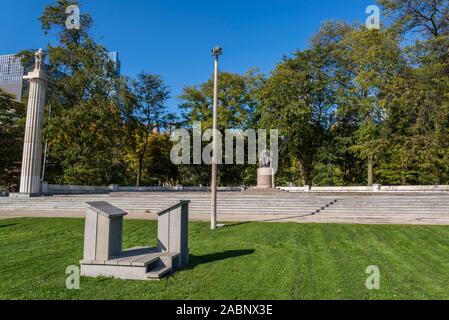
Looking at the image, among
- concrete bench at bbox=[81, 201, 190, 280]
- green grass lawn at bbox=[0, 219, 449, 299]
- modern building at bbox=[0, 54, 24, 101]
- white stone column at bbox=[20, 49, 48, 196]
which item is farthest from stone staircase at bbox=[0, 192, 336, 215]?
modern building at bbox=[0, 54, 24, 101]

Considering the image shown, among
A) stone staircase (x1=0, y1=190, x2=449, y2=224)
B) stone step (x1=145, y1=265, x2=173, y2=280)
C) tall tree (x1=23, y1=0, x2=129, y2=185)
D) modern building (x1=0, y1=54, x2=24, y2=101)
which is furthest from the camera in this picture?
modern building (x1=0, y1=54, x2=24, y2=101)

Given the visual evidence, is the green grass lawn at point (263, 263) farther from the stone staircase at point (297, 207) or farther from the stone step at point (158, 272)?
the stone staircase at point (297, 207)

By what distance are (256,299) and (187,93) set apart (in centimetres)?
4135

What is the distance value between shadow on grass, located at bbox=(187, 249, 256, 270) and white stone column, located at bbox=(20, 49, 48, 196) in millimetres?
22889

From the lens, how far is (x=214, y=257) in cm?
855

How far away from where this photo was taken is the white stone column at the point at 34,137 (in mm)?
27703

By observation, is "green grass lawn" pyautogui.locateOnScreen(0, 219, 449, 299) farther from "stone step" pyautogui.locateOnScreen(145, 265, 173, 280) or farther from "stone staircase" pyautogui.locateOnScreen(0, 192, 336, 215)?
"stone staircase" pyautogui.locateOnScreen(0, 192, 336, 215)

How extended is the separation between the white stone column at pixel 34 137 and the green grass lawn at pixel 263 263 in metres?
16.0

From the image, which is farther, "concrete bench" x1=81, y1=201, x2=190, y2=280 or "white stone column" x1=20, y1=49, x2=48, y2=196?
"white stone column" x1=20, y1=49, x2=48, y2=196

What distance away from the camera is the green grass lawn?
5.86m

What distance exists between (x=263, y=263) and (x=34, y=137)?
26.2 meters

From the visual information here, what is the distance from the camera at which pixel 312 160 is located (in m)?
41.1

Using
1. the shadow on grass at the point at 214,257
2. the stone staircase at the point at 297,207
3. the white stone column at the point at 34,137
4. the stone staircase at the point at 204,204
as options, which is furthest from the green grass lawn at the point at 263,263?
the white stone column at the point at 34,137

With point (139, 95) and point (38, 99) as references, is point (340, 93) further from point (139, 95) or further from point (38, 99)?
point (38, 99)
